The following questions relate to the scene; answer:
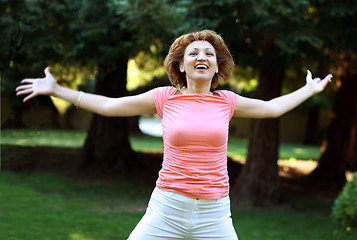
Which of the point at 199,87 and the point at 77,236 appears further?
the point at 77,236

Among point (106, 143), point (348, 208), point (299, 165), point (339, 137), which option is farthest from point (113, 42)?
point (299, 165)

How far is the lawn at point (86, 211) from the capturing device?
5.33 m

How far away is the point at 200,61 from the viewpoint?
2.76 m

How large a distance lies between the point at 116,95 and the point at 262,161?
141 inches

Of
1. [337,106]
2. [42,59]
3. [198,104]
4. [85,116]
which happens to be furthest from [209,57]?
[85,116]

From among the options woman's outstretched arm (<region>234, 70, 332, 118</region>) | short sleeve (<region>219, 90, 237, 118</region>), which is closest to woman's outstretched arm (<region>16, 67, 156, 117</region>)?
short sleeve (<region>219, 90, 237, 118</region>)

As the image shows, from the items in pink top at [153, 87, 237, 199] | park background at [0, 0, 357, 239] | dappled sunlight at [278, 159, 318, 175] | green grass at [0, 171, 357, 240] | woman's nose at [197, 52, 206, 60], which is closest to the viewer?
pink top at [153, 87, 237, 199]

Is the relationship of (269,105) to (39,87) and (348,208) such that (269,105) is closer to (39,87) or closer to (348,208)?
(39,87)

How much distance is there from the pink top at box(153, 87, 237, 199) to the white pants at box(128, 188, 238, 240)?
5 cm

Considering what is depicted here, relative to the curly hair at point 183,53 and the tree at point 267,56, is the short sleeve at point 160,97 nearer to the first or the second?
the curly hair at point 183,53

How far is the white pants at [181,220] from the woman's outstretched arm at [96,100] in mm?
525

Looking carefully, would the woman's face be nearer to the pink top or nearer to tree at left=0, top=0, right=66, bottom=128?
the pink top

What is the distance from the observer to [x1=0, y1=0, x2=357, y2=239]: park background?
5242 millimetres

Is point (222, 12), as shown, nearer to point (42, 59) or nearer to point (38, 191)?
point (42, 59)
